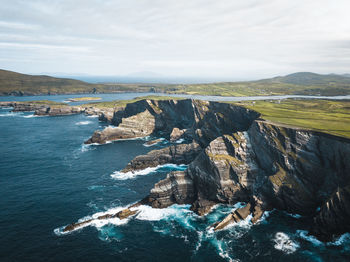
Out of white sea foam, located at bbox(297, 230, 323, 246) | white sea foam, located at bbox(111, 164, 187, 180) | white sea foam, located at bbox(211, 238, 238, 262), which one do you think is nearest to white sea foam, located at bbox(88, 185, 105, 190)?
white sea foam, located at bbox(111, 164, 187, 180)

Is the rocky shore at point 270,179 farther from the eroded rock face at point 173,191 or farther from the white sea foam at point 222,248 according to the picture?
the white sea foam at point 222,248

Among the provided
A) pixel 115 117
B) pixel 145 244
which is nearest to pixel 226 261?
pixel 145 244

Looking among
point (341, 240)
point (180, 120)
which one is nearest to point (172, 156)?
point (180, 120)

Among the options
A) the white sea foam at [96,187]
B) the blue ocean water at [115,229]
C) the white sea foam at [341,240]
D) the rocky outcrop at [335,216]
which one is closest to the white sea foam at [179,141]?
the blue ocean water at [115,229]

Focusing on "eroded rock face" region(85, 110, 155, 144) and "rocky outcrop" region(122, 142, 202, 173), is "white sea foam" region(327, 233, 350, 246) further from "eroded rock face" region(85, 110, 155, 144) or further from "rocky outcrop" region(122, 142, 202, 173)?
"eroded rock face" region(85, 110, 155, 144)

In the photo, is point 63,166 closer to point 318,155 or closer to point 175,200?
point 175,200

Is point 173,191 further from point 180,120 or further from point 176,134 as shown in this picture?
point 180,120
